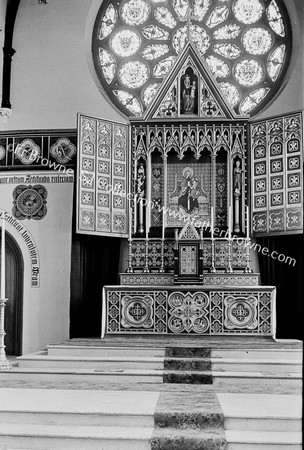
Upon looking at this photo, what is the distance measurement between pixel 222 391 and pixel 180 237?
3.33m

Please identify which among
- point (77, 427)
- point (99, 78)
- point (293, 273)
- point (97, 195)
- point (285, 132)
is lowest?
point (77, 427)

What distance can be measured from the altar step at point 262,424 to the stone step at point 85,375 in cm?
128

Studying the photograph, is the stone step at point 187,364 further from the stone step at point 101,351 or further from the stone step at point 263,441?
the stone step at point 263,441

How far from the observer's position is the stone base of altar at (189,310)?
8.21m

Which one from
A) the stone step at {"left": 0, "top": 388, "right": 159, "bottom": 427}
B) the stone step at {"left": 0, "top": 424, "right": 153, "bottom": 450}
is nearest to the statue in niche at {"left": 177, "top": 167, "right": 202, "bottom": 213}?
the stone step at {"left": 0, "top": 388, "right": 159, "bottom": 427}

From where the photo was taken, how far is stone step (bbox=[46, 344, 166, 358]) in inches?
284

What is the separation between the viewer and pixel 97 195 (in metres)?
9.23

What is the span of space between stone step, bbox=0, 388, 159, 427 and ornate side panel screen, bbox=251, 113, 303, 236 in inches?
167

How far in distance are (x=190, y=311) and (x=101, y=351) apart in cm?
147

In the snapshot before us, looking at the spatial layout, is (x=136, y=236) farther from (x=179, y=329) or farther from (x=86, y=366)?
(x=86, y=366)

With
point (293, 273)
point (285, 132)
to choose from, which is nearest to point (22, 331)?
point (293, 273)

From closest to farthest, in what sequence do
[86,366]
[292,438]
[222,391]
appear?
1. [292,438]
2. [222,391]
3. [86,366]

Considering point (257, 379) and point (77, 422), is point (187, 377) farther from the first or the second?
point (77, 422)

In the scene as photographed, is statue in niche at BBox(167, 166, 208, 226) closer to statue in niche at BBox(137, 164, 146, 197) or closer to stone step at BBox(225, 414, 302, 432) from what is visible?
statue in niche at BBox(137, 164, 146, 197)
